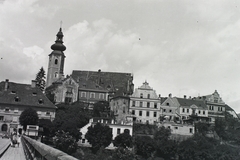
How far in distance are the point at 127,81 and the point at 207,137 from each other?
115 ft

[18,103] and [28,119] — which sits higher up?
[18,103]

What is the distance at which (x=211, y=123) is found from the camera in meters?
85.4

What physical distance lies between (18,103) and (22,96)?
2.88 m

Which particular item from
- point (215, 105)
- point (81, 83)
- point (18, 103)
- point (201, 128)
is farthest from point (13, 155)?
point (215, 105)

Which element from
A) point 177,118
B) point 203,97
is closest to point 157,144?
point 177,118

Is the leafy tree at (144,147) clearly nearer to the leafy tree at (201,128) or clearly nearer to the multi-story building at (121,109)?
the multi-story building at (121,109)

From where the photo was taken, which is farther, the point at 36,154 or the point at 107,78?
the point at 107,78

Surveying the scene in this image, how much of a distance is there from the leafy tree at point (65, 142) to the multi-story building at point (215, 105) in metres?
48.6

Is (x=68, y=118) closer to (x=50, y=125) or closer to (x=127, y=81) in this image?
(x=50, y=125)

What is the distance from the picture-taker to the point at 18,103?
7394 cm

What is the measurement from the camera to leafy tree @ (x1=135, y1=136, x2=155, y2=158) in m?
64.0

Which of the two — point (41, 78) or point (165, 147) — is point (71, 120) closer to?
point (165, 147)

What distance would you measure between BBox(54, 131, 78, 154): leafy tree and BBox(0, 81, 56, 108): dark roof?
19.3 meters

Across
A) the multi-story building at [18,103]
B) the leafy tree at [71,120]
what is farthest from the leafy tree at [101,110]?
the multi-story building at [18,103]
